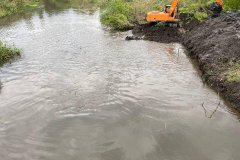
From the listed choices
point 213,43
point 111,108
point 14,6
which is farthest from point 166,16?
point 14,6

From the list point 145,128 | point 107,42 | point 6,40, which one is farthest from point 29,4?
point 145,128

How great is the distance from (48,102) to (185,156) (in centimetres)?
598

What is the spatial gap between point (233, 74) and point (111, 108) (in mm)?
5248

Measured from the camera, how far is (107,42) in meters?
20.2

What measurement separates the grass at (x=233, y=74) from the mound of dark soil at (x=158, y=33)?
7063mm

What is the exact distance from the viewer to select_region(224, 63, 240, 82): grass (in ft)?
39.0

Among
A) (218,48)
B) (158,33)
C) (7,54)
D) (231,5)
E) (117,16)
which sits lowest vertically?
(7,54)

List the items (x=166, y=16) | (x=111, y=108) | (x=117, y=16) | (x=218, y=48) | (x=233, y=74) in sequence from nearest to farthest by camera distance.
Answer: (x=111, y=108) < (x=233, y=74) < (x=218, y=48) < (x=166, y=16) < (x=117, y=16)

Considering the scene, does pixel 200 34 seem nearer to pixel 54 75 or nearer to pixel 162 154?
pixel 54 75

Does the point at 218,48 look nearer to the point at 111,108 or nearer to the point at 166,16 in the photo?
the point at 166,16

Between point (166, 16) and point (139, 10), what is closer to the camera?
point (166, 16)

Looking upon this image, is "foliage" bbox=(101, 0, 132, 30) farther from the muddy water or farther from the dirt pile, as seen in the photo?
the dirt pile

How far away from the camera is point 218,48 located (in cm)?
1502

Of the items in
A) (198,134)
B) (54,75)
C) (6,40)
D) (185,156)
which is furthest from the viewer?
(6,40)
